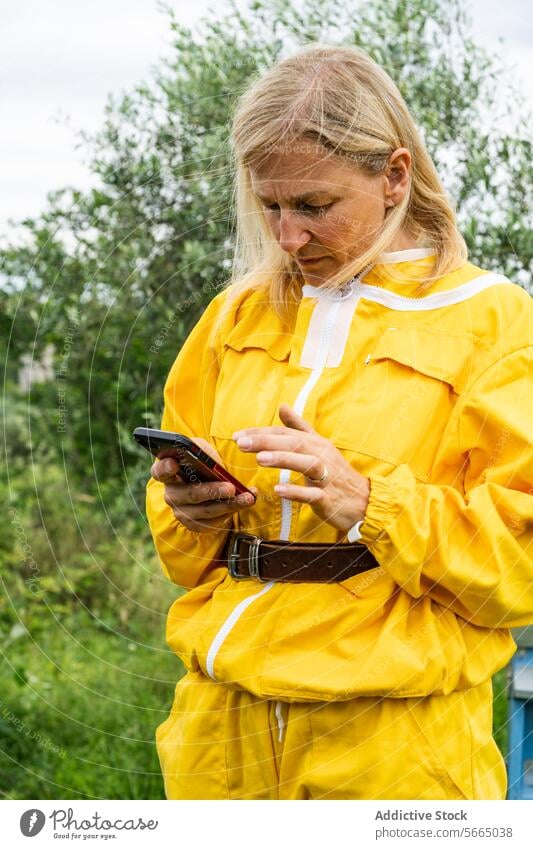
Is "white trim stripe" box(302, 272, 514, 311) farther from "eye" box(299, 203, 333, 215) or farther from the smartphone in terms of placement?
the smartphone

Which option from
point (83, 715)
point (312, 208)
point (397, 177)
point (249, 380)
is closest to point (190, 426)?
point (249, 380)

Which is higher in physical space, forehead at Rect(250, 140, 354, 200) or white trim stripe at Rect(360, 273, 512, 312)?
forehead at Rect(250, 140, 354, 200)

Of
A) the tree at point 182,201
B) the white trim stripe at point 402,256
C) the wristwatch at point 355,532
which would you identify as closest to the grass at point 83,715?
the tree at point 182,201

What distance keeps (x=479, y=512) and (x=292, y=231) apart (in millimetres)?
628

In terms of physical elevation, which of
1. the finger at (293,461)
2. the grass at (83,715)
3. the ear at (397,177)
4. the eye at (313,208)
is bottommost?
the grass at (83,715)

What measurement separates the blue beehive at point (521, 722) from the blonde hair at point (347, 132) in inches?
63.0

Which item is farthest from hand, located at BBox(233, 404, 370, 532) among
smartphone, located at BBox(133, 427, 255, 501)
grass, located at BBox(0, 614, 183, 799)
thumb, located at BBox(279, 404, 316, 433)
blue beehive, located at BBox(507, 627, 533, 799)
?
grass, located at BBox(0, 614, 183, 799)

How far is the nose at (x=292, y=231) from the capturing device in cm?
198

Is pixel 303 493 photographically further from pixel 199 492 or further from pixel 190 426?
pixel 190 426

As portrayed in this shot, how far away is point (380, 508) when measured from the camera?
183 centimetres

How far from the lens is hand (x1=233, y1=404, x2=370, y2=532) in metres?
1.77

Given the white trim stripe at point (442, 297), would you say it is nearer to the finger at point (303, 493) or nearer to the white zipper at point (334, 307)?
the white zipper at point (334, 307)

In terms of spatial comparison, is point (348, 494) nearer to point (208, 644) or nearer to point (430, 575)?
point (430, 575)

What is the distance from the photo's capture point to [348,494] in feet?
6.04
